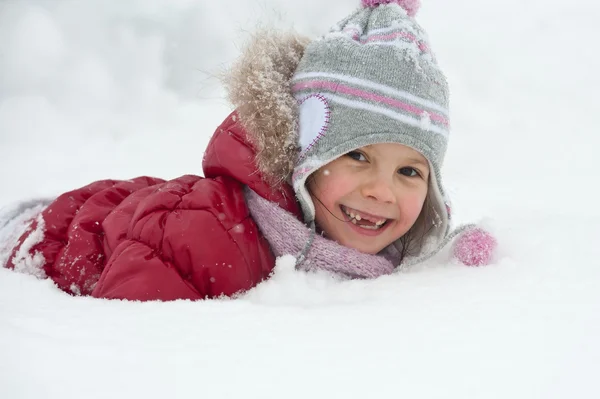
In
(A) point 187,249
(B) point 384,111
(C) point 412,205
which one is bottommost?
(A) point 187,249

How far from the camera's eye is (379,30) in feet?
4.29

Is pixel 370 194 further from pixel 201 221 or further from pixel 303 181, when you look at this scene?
pixel 201 221

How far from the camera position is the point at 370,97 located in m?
1.22

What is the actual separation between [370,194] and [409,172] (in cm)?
14

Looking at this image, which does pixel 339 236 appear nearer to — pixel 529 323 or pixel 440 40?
pixel 529 323

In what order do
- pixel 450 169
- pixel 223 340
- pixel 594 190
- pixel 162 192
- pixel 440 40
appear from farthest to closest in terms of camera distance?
pixel 440 40 < pixel 450 169 < pixel 594 190 < pixel 162 192 < pixel 223 340

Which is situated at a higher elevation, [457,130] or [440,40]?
[440,40]

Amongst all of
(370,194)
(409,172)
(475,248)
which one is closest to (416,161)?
(409,172)

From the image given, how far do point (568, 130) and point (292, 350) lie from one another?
2881 millimetres

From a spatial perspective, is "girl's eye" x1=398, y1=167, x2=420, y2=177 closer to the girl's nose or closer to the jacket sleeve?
the girl's nose

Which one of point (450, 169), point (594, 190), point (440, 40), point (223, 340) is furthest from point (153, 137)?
point (223, 340)

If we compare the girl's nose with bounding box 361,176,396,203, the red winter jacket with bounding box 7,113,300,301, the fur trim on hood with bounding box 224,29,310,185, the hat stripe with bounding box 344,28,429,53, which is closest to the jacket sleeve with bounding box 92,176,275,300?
the red winter jacket with bounding box 7,113,300,301

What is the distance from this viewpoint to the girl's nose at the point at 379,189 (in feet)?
4.05

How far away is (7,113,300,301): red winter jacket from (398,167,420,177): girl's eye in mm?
284
